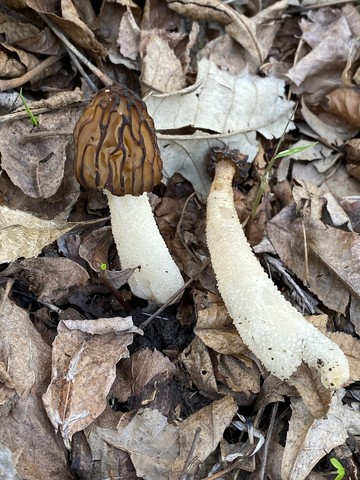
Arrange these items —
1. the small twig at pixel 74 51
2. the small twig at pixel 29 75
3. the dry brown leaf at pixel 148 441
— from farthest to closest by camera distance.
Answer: the small twig at pixel 74 51 < the small twig at pixel 29 75 < the dry brown leaf at pixel 148 441

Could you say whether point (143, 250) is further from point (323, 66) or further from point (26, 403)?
point (323, 66)

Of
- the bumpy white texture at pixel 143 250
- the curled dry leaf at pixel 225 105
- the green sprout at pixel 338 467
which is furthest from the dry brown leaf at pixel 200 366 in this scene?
the curled dry leaf at pixel 225 105

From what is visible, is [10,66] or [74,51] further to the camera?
[74,51]

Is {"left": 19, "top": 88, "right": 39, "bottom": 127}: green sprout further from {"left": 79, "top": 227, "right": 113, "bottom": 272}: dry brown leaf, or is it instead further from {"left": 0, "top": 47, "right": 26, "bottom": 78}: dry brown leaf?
{"left": 79, "top": 227, "right": 113, "bottom": 272}: dry brown leaf

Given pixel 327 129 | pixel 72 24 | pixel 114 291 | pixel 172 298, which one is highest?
pixel 72 24

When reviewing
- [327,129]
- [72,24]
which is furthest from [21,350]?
[327,129]

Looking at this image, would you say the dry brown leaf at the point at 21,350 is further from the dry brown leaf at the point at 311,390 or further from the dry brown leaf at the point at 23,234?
the dry brown leaf at the point at 311,390

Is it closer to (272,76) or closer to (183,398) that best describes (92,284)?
(183,398)
